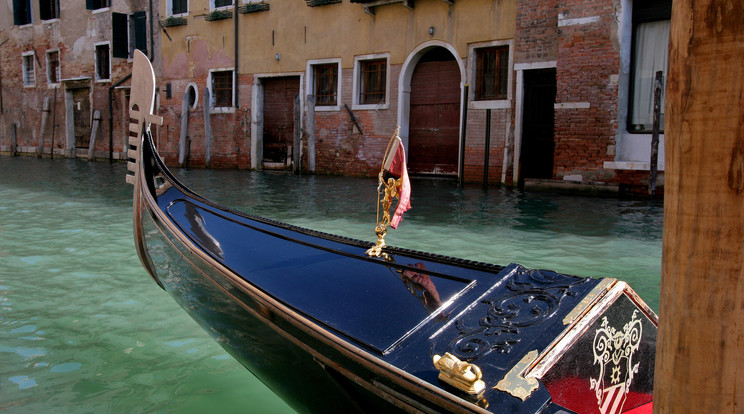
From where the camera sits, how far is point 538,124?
23.0 feet

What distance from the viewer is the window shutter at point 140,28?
10.8 meters

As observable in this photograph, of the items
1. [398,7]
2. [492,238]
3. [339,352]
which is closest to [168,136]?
[398,7]

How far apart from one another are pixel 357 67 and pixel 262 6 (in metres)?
2.01

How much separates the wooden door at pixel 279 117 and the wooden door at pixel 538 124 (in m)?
3.82

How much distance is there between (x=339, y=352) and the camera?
3.23 feet

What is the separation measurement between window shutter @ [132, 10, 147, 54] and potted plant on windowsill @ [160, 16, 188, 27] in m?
0.50

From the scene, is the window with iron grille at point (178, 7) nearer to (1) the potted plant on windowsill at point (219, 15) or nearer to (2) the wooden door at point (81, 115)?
(1) the potted plant on windowsill at point (219, 15)

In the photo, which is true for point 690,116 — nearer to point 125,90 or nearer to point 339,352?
point 339,352

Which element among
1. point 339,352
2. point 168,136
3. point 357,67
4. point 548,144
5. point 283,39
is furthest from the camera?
point 168,136

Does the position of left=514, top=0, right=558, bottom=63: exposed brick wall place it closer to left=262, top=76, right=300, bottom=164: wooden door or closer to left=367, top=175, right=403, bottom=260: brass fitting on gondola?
left=262, top=76, right=300, bottom=164: wooden door

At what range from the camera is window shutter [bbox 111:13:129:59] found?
1088 cm

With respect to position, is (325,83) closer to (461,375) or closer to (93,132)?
(93,132)

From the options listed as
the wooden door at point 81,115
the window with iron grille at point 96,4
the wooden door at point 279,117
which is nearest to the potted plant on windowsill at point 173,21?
the window with iron grille at point 96,4

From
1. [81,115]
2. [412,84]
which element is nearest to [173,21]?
[81,115]
